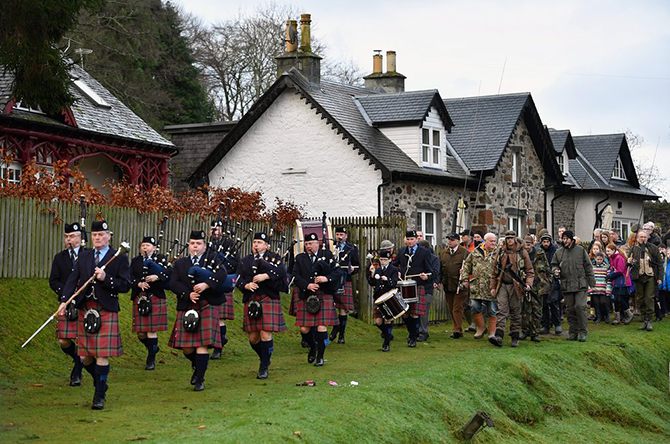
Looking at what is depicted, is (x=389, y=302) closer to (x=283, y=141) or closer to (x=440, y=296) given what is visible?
(x=440, y=296)

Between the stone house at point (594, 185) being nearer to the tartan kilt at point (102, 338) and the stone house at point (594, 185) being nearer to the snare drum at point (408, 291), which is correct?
the snare drum at point (408, 291)

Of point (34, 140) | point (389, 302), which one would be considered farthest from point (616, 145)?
point (389, 302)

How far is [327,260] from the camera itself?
1445cm

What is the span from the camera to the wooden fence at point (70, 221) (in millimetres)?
16484

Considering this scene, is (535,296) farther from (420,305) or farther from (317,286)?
(317,286)

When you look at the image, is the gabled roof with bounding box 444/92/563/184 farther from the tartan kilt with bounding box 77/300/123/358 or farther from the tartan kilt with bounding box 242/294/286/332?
the tartan kilt with bounding box 77/300/123/358

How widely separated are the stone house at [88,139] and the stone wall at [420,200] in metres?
6.62

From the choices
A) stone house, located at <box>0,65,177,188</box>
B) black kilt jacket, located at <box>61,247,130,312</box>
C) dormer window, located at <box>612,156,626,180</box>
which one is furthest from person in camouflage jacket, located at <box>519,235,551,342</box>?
dormer window, located at <box>612,156,626,180</box>

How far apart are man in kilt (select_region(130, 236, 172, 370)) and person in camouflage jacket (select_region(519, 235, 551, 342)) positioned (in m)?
7.43

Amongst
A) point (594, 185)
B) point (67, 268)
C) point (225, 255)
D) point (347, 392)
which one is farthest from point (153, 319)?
point (594, 185)

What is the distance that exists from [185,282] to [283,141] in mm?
18261

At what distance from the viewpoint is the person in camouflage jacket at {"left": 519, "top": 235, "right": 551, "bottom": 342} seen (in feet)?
61.2

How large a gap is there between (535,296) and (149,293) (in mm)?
7933

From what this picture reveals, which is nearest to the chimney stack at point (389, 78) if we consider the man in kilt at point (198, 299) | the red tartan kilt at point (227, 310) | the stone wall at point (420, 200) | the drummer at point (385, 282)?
the stone wall at point (420, 200)
